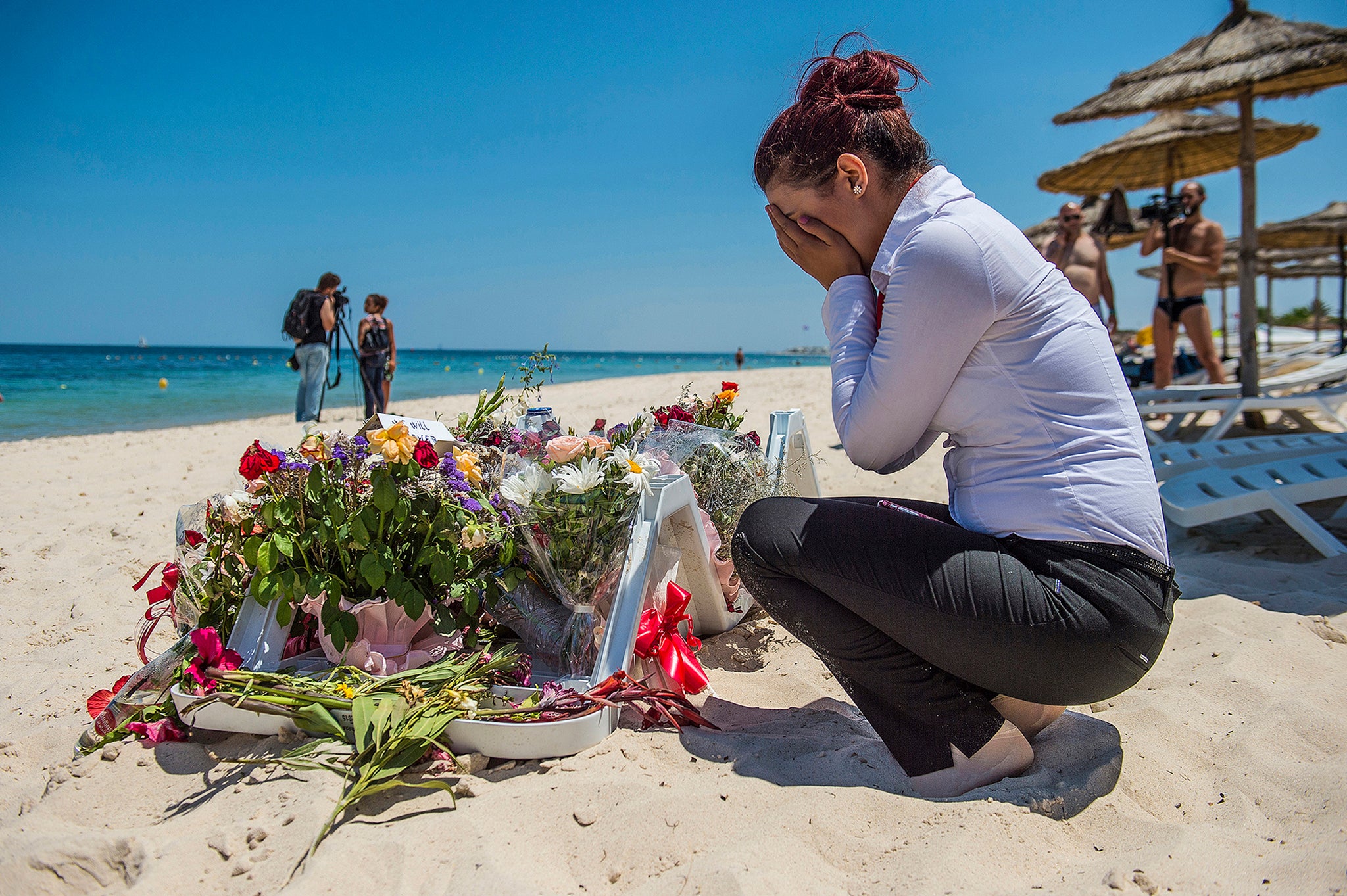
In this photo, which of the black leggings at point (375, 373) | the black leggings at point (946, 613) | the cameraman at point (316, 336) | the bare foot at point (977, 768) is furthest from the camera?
the black leggings at point (375, 373)

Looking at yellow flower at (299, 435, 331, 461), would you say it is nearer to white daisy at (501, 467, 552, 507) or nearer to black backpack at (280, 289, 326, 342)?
white daisy at (501, 467, 552, 507)

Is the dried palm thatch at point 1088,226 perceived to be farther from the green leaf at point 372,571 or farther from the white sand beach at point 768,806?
the green leaf at point 372,571

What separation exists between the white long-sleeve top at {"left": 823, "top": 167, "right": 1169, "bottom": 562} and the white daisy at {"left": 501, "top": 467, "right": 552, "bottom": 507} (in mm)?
725

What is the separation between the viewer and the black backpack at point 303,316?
8031 mm

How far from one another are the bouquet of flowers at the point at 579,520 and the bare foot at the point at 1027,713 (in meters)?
0.89

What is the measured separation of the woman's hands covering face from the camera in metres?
1.64

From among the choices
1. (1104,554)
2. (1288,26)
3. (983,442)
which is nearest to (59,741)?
(983,442)

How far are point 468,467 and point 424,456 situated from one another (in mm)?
191

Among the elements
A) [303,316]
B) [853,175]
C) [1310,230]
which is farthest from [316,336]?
[1310,230]

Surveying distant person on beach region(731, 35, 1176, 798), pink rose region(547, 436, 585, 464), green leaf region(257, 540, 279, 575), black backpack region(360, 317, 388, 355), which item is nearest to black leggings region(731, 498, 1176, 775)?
distant person on beach region(731, 35, 1176, 798)

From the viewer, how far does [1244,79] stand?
196 inches

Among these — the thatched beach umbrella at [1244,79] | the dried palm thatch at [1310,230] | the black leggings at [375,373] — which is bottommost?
the black leggings at [375,373]

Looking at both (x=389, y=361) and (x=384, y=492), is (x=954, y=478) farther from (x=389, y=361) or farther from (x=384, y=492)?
(x=389, y=361)

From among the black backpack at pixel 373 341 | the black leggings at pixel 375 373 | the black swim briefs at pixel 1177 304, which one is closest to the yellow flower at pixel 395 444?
the black swim briefs at pixel 1177 304
